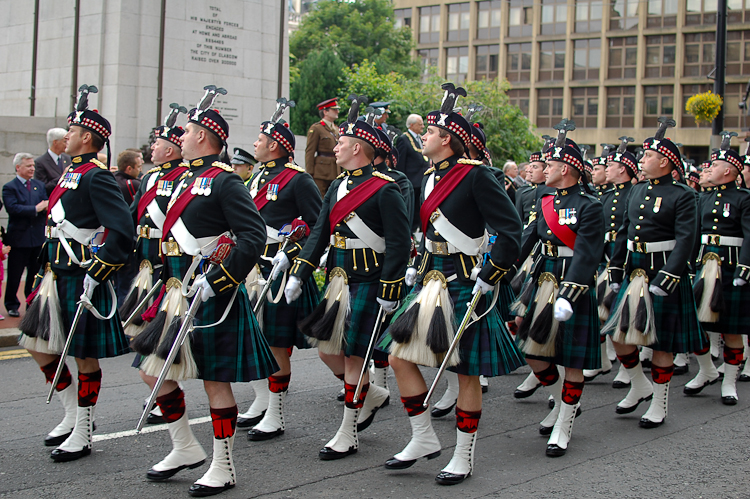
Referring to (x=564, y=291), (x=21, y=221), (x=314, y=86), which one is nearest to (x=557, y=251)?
(x=564, y=291)

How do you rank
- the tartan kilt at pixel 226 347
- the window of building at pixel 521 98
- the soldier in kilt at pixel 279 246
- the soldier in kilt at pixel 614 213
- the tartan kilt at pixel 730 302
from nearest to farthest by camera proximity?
the tartan kilt at pixel 226 347, the soldier in kilt at pixel 279 246, the tartan kilt at pixel 730 302, the soldier in kilt at pixel 614 213, the window of building at pixel 521 98

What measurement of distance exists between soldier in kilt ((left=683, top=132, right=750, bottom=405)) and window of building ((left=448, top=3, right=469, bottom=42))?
171 ft

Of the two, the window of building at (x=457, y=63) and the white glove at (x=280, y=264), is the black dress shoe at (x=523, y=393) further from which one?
the window of building at (x=457, y=63)

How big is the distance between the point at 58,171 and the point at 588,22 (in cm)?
4838

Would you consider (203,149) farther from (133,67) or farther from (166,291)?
(133,67)

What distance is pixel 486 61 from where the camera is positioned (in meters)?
57.3

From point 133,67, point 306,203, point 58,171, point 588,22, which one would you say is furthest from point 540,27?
point 306,203

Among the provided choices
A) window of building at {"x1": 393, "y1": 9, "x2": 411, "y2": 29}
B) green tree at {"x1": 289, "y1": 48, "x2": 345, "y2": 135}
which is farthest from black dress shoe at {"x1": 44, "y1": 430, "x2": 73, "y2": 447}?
window of building at {"x1": 393, "y1": 9, "x2": 411, "y2": 29}

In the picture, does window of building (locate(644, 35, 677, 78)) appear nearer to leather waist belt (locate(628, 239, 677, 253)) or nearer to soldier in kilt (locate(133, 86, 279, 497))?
leather waist belt (locate(628, 239, 677, 253))

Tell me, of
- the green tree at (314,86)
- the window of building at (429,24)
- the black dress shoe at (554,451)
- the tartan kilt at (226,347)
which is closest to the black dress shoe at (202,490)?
the tartan kilt at (226,347)

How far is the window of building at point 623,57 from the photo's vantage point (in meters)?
52.2

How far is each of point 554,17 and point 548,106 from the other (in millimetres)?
5981

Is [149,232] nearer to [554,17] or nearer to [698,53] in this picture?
[698,53]

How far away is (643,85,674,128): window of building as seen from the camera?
51156 mm
